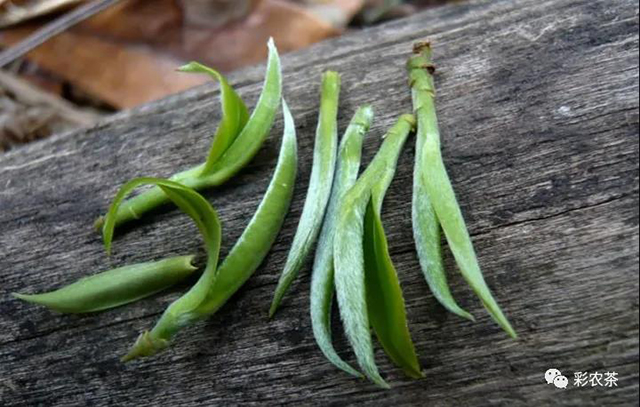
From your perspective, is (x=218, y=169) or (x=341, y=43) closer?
(x=218, y=169)

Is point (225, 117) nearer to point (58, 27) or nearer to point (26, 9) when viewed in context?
point (58, 27)

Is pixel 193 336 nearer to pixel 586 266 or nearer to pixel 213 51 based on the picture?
pixel 586 266

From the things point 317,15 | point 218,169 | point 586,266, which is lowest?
point 586,266

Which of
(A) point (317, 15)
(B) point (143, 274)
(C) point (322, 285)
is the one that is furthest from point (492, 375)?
(A) point (317, 15)

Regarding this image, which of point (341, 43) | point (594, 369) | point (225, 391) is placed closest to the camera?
point (594, 369)

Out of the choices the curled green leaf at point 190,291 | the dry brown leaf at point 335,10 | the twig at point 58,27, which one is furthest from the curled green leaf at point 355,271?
the dry brown leaf at point 335,10

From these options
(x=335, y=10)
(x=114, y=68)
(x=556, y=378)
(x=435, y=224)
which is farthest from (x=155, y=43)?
(x=556, y=378)
